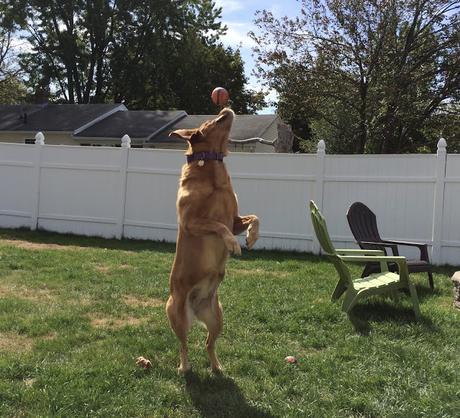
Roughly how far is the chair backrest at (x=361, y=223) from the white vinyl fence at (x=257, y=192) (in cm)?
178

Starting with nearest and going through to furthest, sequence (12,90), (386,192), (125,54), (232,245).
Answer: (232,245), (386,192), (125,54), (12,90)

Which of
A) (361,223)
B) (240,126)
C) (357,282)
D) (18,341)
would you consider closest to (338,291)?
(357,282)

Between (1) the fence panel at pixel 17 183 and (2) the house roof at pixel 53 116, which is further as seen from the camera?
(2) the house roof at pixel 53 116

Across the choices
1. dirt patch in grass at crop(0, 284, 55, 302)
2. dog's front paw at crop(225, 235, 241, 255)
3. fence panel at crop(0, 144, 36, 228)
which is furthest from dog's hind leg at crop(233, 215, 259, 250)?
fence panel at crop(0, 144, 36, 228)

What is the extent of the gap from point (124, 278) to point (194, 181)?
12.2 feet

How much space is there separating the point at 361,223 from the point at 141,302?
10.2 feet

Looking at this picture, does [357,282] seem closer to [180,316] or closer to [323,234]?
[323,234]

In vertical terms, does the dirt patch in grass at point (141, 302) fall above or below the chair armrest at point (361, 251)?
below

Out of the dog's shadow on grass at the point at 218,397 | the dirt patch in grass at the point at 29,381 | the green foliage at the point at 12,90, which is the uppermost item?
the green foliage at the point at 12,90

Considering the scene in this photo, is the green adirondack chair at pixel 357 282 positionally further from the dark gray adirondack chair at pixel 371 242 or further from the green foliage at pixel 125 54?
the green foliage at pixel 125 54

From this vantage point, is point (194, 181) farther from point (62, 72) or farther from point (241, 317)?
point (62, 72)

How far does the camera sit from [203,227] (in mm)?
3580

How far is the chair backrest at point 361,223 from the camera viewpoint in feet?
23.0

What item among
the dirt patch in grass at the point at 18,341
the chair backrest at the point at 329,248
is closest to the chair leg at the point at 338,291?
the chair backrest at the point at 329,248
